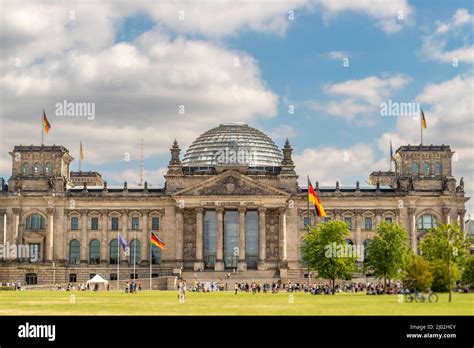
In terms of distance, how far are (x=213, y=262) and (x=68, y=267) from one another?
23.1 m

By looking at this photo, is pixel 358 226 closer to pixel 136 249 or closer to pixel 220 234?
pixel 220 234

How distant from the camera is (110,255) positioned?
13612cm

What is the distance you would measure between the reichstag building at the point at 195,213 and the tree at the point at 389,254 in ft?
119

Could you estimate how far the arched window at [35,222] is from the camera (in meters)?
137

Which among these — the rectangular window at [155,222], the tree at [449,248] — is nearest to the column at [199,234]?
the rectangular window at [155,222]

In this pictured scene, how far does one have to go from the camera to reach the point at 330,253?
317ft

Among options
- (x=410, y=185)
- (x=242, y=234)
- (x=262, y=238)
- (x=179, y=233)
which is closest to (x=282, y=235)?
(x=262, y=238)

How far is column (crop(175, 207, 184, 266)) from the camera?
13412 centimetres

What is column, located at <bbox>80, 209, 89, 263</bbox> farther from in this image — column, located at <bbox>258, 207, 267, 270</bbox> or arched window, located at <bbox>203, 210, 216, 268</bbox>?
column, located at <bbox>258, 207, 267, 270</bbox>

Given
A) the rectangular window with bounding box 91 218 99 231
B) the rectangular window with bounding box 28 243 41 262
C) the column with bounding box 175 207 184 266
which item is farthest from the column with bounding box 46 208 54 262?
the column with bounding box 175 207 184 266

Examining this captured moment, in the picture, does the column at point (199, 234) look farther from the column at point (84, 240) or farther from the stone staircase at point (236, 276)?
the column at point (84, 240)

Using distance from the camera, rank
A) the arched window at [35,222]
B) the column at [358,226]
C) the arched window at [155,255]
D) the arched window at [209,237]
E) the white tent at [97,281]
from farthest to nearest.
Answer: the arched window at [35,222] → the arched window at [155,255] → the column at [358,226] → the arched window at [209,237] → the white tent at [97,281]

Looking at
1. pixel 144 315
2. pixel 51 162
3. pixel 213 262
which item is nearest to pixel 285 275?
pixel 213 262
